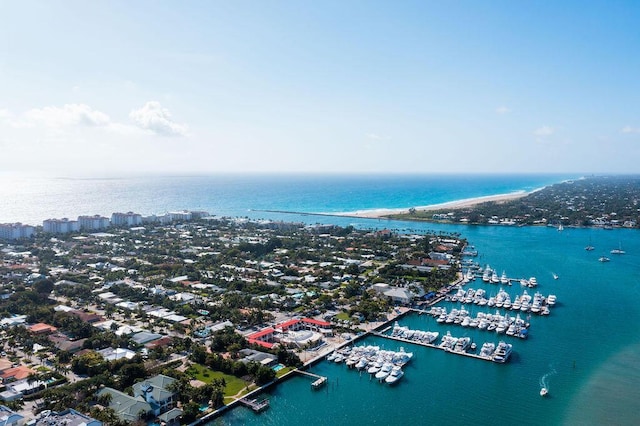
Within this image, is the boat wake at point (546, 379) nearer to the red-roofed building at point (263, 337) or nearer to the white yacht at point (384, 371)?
the white yacht at point (384, 371)

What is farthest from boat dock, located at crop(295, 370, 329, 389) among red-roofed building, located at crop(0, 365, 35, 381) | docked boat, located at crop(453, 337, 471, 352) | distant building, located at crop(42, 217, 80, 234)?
distant building, located at crop(42, 217, 80, 234)

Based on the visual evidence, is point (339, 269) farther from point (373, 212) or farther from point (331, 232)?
point (373, 212)

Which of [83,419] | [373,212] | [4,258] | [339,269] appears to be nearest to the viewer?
[83,419]

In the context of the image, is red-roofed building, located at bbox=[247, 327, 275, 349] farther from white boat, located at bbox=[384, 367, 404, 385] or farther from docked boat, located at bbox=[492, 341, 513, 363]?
docked boat, located at bbox=[492, 341, 513, 363]

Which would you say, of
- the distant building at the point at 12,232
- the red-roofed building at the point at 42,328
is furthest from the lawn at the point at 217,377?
the distant building at the point at 12,232

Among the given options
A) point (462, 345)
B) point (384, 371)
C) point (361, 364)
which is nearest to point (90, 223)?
point (361, 364)

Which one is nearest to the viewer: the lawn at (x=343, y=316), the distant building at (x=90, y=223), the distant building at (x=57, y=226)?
the lawn at (x=343, y=316)

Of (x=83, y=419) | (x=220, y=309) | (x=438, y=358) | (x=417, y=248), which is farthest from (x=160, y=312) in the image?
(x=417, y=248)
